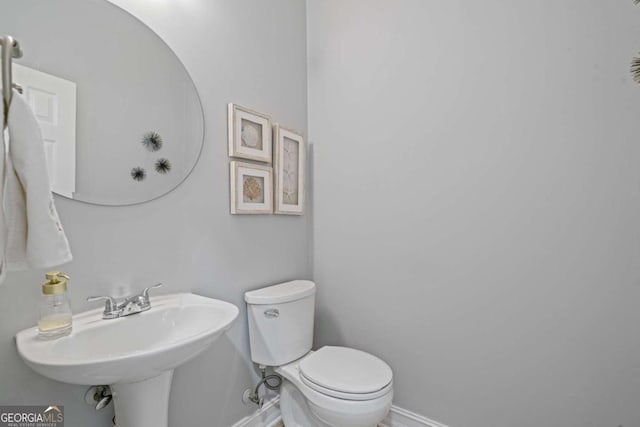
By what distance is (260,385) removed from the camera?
4.82ft

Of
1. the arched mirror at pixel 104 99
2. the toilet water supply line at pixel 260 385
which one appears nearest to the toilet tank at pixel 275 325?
the toilet water supply line at pixel 260 385

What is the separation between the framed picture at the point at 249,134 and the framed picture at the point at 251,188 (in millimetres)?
53

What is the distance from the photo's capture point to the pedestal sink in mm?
657

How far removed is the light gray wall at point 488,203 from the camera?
1061 millimetres

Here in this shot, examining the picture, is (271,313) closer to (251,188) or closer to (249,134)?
(251,188)

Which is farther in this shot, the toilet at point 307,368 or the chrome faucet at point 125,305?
the toilet at point 307,368

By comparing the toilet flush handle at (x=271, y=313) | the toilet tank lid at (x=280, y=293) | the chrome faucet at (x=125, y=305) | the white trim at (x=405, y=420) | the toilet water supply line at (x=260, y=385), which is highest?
the chrome faucet at (x=125, y=305)

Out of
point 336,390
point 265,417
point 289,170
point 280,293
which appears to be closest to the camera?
point 336,390

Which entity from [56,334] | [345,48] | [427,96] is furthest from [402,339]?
[345,48]

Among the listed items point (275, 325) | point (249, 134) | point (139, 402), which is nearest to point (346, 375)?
point (275, 325)

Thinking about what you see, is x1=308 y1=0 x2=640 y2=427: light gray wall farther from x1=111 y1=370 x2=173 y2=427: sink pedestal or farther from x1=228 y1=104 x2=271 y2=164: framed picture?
x1=111 y1=370 x2=173 y2=427: sink pedestal

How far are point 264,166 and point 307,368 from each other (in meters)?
0.99

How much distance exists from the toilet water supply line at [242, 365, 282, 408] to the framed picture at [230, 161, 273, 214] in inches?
30.6

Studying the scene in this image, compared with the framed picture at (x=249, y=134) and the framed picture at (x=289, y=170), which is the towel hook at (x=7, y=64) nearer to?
the framed picture at (x=249, y=134)
